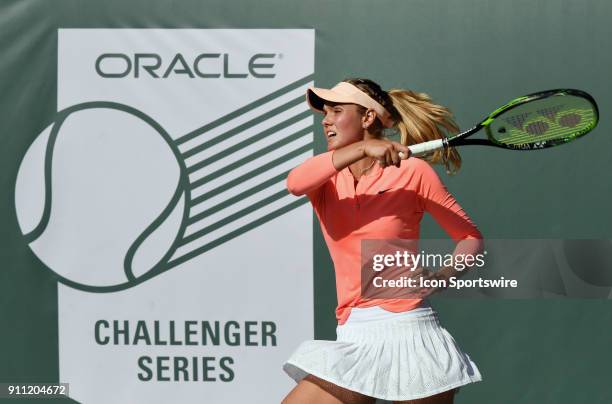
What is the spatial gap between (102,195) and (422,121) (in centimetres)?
116

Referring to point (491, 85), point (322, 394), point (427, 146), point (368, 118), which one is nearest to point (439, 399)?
point (322, 394)

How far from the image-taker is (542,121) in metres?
3.37

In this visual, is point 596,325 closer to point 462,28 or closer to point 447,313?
point 447,313

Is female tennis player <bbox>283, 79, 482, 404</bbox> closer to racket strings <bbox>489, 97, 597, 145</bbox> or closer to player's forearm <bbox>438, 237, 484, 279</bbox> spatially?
player's forearm <bbox>438, 237, 484, 279</bbox>

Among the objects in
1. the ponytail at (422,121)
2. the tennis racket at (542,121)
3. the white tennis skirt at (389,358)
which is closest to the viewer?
the white tennis skirt at (389,358)

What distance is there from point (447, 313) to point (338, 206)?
860 mm

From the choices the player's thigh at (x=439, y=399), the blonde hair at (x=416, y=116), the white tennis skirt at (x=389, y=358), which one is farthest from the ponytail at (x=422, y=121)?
the player's thigh at (x=439, y=399)

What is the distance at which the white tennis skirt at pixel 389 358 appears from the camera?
3059 mm

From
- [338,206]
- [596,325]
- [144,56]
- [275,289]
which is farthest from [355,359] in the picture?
[144,56]

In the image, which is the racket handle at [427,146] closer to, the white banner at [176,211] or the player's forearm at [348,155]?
the player's forearm at [348,155]

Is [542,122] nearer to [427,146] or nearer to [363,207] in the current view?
[427,146]

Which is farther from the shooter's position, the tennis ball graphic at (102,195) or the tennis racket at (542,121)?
the tennis ball graphic at (102,195)

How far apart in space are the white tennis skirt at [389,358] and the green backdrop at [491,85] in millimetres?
761

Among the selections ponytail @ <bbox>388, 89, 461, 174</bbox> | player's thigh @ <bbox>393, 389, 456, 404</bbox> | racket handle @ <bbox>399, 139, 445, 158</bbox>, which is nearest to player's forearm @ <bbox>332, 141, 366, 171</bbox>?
racket handle @ <bbox>399, 139, 445, 158</bbox>
